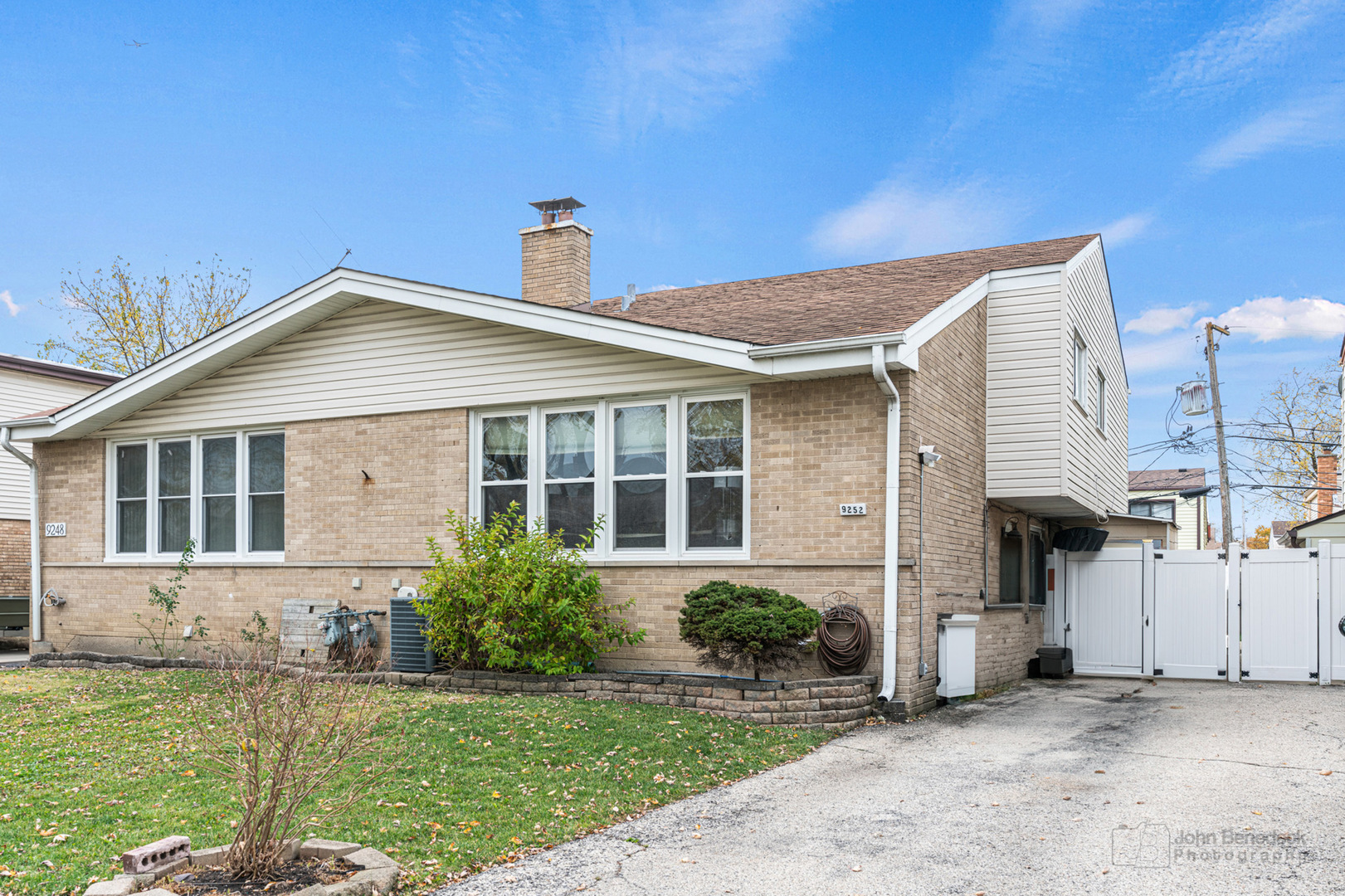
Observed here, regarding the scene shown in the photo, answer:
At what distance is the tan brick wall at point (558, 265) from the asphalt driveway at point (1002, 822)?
389 inches

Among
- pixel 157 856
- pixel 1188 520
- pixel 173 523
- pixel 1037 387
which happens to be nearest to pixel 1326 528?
pixel 1037 387

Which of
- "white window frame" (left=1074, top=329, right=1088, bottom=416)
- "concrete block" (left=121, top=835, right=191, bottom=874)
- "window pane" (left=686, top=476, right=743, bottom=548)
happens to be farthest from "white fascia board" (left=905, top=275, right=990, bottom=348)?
"concrete block" (left=121, top=835, right=191, bottom=874)

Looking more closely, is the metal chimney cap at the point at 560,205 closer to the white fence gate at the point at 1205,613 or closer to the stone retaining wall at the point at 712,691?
the stone retaining wall at the point at 712,691

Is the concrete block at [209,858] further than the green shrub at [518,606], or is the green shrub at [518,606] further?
the green shrub at [518,606]

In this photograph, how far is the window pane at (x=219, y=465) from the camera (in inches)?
545

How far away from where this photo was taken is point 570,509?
38.5ft

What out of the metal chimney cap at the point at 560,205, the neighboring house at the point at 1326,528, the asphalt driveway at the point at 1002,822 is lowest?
the asphalt driveway at the point at 1002,822

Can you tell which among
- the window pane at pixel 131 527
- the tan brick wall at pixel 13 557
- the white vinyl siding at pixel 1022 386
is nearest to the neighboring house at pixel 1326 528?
the white vinyl siding at pixel 1022 386

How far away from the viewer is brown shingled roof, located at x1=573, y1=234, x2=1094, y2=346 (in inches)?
411

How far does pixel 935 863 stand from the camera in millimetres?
5289

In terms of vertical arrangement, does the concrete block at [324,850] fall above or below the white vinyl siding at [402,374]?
below

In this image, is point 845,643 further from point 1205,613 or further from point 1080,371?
point 1205,613

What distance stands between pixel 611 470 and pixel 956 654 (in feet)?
13.9

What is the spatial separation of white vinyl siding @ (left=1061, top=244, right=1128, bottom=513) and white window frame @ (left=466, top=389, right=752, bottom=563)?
4393 millimetres
